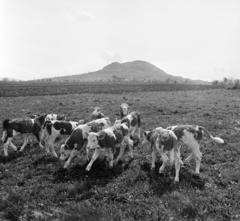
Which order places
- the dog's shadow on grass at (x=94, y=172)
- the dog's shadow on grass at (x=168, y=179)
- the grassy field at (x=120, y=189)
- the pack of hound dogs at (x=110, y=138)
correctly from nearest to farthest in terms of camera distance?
the grassy field at (x=120, y=189) < the dog's shadow on grass at (x=168, y=179) < the dog's shadow on grass at (x=94, y=172) < the pack of hound dogs at (x=110, y=138)

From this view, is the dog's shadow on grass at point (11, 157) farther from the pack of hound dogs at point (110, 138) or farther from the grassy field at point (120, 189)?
the pack of hound dogs at point (110, 138)

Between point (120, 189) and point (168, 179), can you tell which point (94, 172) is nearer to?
point (120, 189)

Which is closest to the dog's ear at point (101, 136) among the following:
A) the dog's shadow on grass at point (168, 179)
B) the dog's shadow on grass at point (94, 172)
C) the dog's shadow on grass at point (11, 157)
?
the dog's shadow on grass at point (94, 172)

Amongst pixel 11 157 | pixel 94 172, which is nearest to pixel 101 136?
pixel 94 172

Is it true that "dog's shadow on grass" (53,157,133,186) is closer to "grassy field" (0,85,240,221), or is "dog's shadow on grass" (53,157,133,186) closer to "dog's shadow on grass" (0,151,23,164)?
"grassy field" (0,85,240,221)

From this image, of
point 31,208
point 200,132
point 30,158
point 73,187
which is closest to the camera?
point 31,208

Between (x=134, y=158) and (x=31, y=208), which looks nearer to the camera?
(x=31, y=208)

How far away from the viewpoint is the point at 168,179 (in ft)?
25.0

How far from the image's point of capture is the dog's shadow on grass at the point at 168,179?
702cm

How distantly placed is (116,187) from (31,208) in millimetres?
2849

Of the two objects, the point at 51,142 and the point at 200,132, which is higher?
the point at 200,132

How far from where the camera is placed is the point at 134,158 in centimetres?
979

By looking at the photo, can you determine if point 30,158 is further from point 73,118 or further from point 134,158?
point 73,118

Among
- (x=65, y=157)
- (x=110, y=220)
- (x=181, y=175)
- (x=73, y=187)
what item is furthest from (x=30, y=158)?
(x=181, y=175)
